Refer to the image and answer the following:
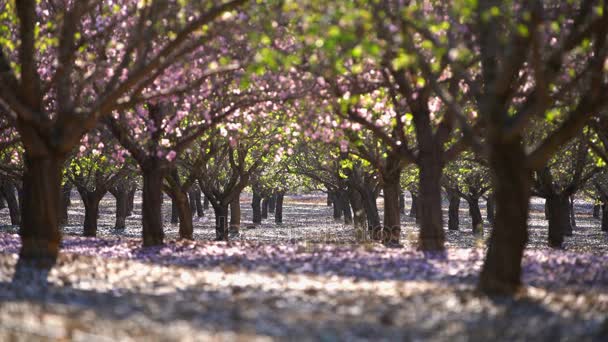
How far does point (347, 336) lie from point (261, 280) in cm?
516

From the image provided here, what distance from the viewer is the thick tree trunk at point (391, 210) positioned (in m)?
29.1

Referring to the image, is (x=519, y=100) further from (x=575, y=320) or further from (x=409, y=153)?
(x=575, y=320)

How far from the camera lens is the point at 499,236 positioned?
1228 centimetres

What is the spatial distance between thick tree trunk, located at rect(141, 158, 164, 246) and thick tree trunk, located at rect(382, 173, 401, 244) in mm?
9302

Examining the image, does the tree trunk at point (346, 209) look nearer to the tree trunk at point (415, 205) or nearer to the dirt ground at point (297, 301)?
the tree trunk at point (415, 205)

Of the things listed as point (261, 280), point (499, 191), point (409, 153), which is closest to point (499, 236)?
point (499, 191)

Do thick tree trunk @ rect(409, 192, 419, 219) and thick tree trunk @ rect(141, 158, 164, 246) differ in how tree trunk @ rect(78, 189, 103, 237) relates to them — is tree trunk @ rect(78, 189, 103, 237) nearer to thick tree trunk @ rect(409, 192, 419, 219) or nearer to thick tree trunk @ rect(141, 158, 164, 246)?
thick tree trunk @ rect(141, 158, 164, 246)

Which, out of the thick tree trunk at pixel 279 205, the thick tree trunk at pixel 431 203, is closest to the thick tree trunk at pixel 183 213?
the thick tree trunk at pixel 431 203

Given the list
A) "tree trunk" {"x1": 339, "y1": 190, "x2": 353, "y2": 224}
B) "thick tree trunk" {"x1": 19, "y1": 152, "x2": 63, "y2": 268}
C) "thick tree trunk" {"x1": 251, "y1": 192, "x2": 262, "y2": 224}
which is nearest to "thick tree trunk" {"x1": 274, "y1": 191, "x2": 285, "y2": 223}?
"thick tree trunk" {"x1": 251, "y1": 192, "x2": 262, "y2": 224}

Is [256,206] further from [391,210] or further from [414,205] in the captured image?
[391,210]

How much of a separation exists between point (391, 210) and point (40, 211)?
1641cm

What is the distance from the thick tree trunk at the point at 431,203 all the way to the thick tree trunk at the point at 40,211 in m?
10.0

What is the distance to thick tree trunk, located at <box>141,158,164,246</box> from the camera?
78.6 ft

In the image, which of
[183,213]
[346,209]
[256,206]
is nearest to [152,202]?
[183,213]
